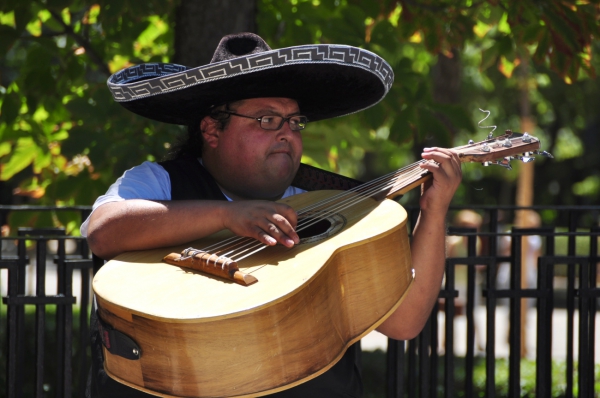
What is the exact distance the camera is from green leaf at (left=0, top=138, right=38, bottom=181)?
4555 mm

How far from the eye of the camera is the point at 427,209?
2.42m

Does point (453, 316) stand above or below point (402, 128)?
below

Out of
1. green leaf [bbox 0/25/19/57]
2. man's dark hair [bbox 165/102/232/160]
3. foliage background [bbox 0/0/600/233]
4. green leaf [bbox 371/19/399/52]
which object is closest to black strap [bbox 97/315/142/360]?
man's dark hair [bbox 165/102/232/160]

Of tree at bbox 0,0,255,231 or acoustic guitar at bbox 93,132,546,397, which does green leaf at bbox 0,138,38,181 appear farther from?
acoustic guitar at bbox 93,132,546,397

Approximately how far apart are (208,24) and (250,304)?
2.82 meters

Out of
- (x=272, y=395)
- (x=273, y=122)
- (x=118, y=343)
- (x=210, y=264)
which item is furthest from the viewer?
(x=273, y=122)

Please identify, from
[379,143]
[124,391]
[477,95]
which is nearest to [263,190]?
Answer: [124,391]

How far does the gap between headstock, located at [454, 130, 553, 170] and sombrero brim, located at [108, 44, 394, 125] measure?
0.37 meters

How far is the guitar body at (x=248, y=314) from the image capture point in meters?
1.71

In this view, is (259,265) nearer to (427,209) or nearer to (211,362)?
(211,362)

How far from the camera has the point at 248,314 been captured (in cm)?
170

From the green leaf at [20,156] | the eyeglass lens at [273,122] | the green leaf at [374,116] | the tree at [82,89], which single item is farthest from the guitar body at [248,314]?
the green leaf at [20,156]

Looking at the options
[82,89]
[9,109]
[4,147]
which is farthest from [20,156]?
[82,89]

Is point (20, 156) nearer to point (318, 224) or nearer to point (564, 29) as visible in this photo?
point (318, 224)
